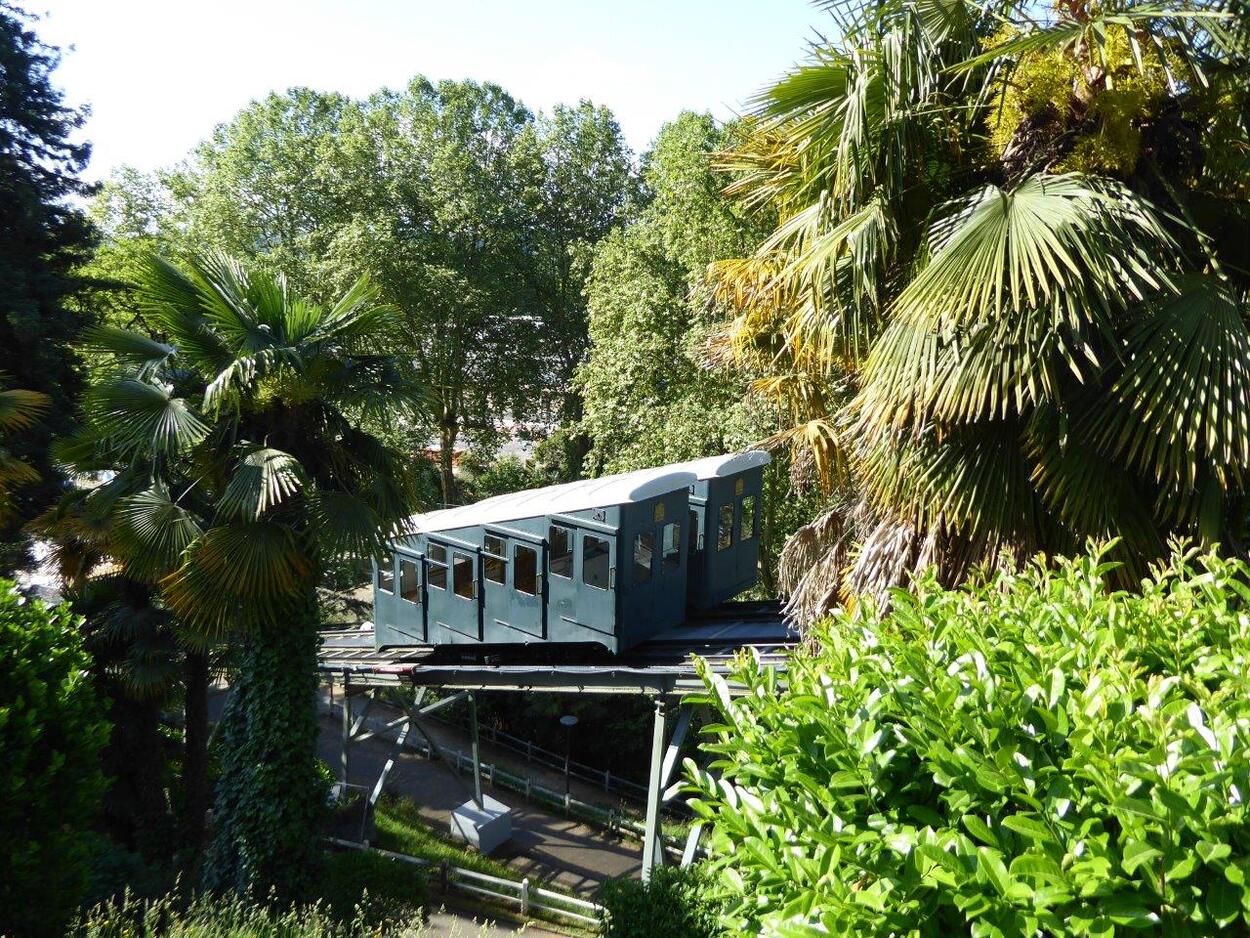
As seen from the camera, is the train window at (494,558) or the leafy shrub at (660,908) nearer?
the leafy shrub at (660,908)

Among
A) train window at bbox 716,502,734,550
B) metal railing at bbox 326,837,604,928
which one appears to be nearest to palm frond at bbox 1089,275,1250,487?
train window at bbox 716,502,734,550

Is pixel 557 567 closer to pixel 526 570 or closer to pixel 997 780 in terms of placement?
pixel 526 570

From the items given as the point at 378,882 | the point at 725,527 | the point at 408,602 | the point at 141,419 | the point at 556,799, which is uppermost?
the point at 141,419

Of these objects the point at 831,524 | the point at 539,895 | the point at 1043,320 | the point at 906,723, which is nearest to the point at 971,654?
the point at 906,723

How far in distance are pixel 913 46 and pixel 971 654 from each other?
4631mm

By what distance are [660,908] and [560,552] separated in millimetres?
5150

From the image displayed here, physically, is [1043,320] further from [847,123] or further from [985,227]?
[847,123]

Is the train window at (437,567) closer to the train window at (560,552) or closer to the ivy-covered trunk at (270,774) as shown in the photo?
the train window at (560,552)

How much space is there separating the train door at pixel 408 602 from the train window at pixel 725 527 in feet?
15.1

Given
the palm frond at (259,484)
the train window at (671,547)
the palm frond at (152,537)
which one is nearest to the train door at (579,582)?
the train window at (671,547)

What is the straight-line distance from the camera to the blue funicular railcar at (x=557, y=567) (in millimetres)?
12656

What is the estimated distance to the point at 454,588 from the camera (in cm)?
1423

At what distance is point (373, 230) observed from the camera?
27.8 metres

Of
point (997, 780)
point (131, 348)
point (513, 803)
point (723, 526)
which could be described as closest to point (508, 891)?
point (513, 803)
